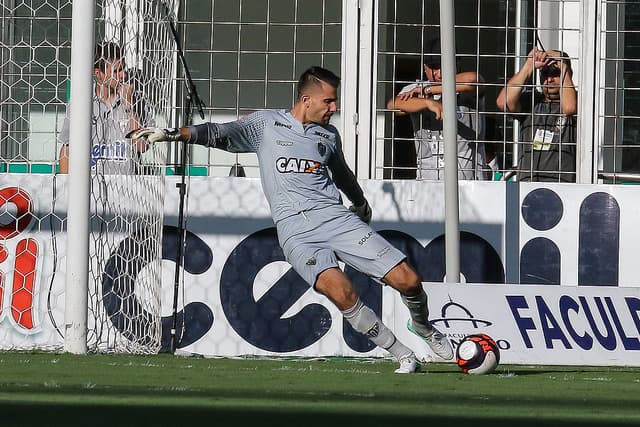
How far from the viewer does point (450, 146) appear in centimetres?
971

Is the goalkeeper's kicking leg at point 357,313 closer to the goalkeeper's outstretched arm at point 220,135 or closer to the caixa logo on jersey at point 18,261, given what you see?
the goalkeeper's outstretched arm at point 220,135

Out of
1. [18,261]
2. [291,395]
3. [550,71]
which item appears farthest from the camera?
[550,71]

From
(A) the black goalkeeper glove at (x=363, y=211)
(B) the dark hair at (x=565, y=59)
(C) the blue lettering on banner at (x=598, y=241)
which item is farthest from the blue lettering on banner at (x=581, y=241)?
(A) the black goalkeeper glove at (x=363, y=211)

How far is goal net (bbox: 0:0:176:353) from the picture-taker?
918cm

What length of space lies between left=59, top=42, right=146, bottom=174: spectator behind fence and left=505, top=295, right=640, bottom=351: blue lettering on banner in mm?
2896

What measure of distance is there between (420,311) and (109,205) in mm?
2660

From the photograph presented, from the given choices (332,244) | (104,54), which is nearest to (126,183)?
(104,54)

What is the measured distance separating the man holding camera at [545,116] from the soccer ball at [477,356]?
351cm

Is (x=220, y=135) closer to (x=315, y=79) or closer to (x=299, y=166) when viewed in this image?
(x=299, y=166)

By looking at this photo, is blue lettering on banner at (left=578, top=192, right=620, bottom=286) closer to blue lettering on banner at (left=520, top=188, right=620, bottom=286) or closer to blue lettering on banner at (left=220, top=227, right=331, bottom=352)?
blue lettering on banner at (left=520, top=188, right=620, bottom=286)

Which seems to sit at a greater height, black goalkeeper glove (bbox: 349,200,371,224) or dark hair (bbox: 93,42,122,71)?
dark hair (bbox: 93,42,122,71)

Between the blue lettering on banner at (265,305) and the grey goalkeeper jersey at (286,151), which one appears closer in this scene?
the grey goalkeeper jersey at (286,151)

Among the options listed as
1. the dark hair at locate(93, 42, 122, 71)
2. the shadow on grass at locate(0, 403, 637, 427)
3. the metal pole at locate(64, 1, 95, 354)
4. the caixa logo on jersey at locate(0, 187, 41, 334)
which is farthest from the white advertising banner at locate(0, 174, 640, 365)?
the shadow on grass at locate(0, 403, 637, 427)

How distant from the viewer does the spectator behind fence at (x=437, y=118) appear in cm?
1066
